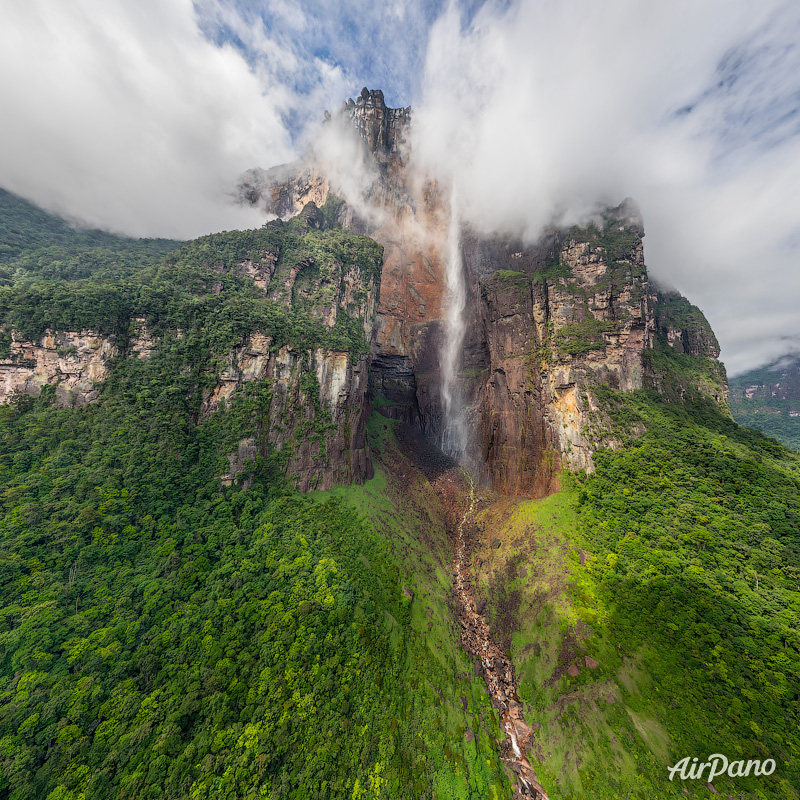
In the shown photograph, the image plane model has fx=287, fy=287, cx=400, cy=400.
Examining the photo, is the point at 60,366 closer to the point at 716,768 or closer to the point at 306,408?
the point at 306,408

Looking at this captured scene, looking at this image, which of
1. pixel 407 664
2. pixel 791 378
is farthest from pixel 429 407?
pixel 791 378

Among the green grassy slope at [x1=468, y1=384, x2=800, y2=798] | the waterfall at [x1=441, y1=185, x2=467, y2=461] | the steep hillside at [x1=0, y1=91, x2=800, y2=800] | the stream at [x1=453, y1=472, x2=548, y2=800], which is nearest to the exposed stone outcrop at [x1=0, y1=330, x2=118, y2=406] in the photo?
the steep hillside at [x1=0, y1=91, x2=800, y2=800]

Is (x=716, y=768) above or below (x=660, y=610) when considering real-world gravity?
below

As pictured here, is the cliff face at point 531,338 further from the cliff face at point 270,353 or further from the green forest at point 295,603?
the cliff face at point 270,353

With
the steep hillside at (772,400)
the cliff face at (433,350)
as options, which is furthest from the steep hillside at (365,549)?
the steep hillside at (772,400)

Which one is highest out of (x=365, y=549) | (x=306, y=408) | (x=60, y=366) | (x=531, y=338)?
(x=531, y=338)

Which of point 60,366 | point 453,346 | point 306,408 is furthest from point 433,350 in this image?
point 60,366
